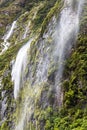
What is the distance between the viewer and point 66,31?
23531mm

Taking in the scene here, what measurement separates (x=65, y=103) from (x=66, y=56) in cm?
325

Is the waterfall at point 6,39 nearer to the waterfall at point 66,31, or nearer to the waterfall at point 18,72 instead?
the waterfall at point 18,72


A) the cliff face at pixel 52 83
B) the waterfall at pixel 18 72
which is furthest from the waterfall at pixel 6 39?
the cliff face at pixel 52 83

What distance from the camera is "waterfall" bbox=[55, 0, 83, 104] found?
22.2 metres

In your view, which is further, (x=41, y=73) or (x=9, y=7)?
(x=9, y=7)

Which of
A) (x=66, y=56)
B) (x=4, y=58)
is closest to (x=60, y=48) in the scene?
(x=66, y=56)

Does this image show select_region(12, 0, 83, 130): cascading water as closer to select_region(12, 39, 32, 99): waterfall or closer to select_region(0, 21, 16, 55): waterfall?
select_region(12, 39, 32, 99): waterfall

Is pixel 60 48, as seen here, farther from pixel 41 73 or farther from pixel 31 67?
pixel 31 67

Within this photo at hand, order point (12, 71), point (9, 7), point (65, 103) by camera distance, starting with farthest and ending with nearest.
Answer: point (9, 7), point (12, 71), point (65, 103)

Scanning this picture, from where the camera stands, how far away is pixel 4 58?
139ft

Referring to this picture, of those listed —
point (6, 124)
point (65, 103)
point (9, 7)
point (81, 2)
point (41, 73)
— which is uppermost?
point (9, 7)

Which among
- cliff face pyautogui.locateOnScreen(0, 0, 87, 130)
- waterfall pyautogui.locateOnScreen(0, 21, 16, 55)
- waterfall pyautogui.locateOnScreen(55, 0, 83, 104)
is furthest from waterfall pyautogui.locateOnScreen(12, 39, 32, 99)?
waterfall pyautogui.locateOnScreen(0, 21, 16, 55)

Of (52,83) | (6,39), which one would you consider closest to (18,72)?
(52,83)

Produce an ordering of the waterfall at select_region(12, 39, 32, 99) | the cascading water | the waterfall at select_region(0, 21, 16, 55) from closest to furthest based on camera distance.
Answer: the cascading water
the waterfall at select_region(12, 39, 32, 99)
the waterfall at select_region(0, 21, 16, 55)
